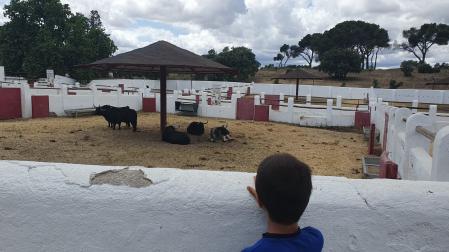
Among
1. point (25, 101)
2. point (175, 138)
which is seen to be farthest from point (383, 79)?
point (175, 138)

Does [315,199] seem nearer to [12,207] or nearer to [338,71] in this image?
[12,207]

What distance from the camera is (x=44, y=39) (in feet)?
144

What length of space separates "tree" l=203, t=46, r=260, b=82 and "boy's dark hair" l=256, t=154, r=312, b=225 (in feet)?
164

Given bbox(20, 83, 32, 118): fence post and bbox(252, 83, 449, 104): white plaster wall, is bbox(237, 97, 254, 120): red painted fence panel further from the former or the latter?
bbox(252, 83, 449, 104): white plaster wall

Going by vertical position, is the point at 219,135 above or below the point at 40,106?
below

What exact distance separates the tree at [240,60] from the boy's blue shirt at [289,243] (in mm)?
49924

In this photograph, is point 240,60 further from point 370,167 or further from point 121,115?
point 370,167

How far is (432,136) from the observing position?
443 centimetres

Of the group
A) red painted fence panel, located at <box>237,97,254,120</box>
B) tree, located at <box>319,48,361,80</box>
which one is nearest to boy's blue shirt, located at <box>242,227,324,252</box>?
red painted fence panel, located at <box>237,97,254,120</box>

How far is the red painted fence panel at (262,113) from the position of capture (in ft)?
58.9

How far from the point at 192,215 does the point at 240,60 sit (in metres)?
51.3

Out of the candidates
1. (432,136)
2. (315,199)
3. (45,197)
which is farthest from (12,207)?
(432,136)

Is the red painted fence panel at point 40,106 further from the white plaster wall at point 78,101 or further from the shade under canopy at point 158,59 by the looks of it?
the shade under canopy at point 158,59

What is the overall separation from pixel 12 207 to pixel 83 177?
33 cm
